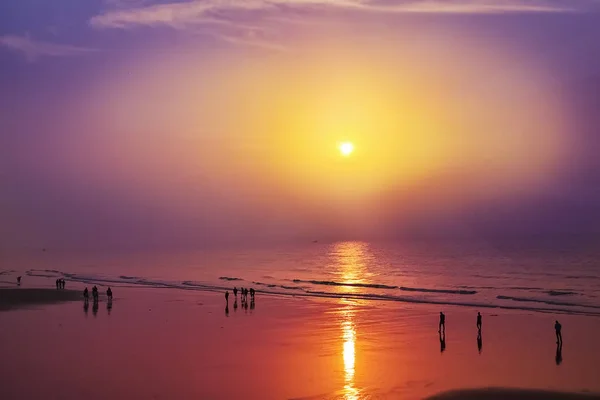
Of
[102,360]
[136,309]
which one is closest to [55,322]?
[136,309]

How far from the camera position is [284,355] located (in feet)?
104

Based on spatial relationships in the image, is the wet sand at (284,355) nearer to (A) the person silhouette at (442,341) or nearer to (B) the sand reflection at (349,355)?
(B) the sand reflection at (349,355)

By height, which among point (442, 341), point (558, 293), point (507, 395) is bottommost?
point (558, 293)

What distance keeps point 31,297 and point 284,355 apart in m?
39.1

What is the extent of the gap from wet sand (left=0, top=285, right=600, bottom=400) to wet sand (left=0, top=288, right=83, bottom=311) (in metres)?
5.45

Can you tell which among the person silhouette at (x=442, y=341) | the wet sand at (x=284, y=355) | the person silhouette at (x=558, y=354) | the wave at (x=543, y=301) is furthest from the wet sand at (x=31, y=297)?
the wave at (x=543, y=301)

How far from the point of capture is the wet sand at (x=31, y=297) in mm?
54094

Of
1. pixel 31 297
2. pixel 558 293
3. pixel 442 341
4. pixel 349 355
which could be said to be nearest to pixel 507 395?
pixel 349 355

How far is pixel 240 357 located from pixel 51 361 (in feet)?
29.8

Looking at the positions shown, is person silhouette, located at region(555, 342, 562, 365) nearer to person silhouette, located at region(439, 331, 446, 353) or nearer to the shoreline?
person silhouette, located at region(439, 331, 446, 353)

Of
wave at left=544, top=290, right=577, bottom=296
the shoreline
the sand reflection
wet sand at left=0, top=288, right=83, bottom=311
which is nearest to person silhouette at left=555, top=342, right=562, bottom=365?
the shoreline

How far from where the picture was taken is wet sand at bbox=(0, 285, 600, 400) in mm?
24781

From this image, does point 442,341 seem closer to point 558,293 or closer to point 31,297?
point 558,293

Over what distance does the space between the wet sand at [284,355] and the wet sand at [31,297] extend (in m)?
5.45
